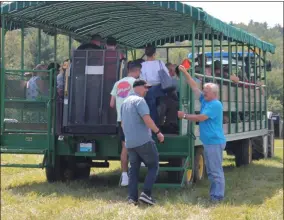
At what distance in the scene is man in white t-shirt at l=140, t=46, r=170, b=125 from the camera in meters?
9.92

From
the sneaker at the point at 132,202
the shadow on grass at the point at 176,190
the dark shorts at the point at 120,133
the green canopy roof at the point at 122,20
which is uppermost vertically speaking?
the green canopy roof at the point at 122,20

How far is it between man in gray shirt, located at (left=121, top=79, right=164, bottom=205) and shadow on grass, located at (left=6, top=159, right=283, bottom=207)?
→ 1.33 feet

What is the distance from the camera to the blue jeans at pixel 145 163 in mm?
8438

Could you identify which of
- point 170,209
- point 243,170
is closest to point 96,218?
point 170,209

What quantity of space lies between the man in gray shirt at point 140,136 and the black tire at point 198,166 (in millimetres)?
2219

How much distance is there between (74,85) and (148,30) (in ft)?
13.0

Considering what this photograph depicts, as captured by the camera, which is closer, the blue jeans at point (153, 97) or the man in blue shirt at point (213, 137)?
the man in blue shirt at point (213, 137)

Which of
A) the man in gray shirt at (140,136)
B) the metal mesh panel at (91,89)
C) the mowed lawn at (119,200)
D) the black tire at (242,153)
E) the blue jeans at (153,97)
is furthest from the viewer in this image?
the black tire at (242,153)

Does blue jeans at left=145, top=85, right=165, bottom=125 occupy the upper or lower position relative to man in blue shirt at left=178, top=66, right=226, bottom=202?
upper

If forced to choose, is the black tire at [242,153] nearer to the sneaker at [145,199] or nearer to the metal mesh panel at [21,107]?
the metal mesh panel at [21,107]

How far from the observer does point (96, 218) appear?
292 inches

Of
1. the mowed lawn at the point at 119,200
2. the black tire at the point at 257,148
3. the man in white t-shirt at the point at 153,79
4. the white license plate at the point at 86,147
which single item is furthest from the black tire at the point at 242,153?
the white license plate at the point at 86,147

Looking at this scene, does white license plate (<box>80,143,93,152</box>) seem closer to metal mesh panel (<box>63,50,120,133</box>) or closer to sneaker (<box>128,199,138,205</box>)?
metal mesh panel (<box>63,50,120,133</box>)

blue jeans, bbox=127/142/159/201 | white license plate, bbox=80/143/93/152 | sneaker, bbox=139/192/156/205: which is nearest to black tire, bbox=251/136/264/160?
white license plate, bbox=80/143/93/152
